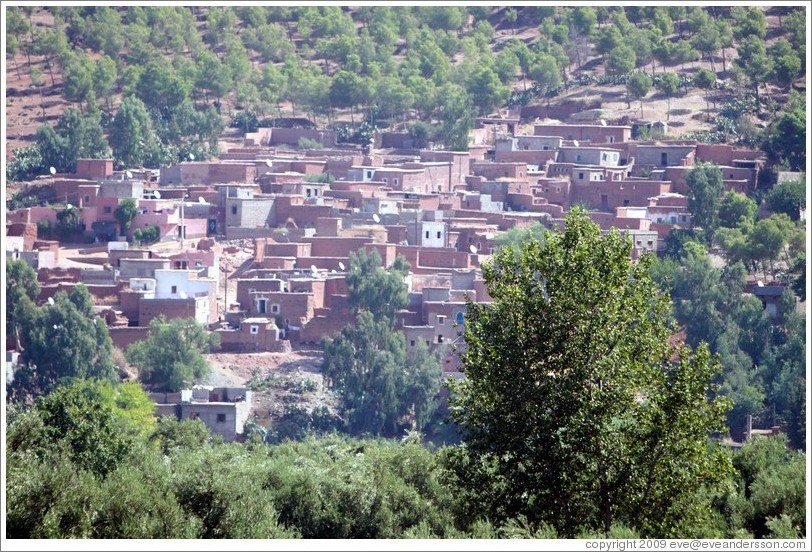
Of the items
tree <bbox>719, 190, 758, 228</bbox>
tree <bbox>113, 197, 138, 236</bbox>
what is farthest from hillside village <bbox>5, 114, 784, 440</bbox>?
tree <bbox>719, 190, 758, 228</bbox>

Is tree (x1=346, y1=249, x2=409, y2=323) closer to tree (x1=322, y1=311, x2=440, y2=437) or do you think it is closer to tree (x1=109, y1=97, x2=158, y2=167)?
tree (x1=322, y1=311, x2=440, y2=437)

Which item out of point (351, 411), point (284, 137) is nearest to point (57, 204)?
point (284, 137)

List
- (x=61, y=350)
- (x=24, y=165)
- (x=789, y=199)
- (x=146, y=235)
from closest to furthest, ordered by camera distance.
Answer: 1. (x=61, y=350)
2. (x=146, y=235)
3. (x=789, y=199)
4. (x=24, y=165)

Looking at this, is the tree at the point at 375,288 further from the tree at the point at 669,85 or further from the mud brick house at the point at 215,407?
the tree at the point at 669,85

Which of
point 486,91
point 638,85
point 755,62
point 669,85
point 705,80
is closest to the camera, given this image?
point 638,85

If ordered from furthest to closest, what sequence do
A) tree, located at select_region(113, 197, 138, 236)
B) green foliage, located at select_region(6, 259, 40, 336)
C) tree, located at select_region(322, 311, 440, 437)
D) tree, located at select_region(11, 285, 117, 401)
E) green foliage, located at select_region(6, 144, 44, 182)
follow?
green foliage, located at select_region(6, 144, 44, 182) < tree, located at select_region(113, 197, 138, 236) < green foliage, located at select_region(6, 259, 40, 336) < tree, located at select_region(11, 285, 117, 401) < tree, located at select_region(322, 311, 440, 437)

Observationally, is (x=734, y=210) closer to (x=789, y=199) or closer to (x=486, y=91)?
(x=789, y=199)

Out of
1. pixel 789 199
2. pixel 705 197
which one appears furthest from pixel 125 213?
pixel 789 199

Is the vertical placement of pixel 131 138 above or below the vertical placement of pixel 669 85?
below
